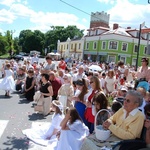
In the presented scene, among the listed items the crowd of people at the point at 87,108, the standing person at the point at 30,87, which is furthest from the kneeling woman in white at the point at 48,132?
the standing person at the point at 30,87

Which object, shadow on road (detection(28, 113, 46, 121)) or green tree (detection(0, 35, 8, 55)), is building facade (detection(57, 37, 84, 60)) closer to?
green tree (detection(0, 35, 8, 55))

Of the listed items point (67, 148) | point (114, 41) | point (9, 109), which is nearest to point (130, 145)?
point (67, 148)

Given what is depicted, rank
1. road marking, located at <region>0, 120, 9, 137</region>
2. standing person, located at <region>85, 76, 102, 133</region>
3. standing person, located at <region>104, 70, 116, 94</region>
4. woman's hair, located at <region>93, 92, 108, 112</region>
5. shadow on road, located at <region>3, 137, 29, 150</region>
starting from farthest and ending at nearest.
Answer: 1. standing person, located at <region>104, 70, 116, 94</region>
2. road marking, located at <region>0, 120, 9, 137</region>
3. standing person, located at <region>85, 76, 102, 133</region>
4. shadow on road, located at <region>3, 137, 29, 150</region>
5. woman's hair, located at <region>93, 92, 108, 112</region>

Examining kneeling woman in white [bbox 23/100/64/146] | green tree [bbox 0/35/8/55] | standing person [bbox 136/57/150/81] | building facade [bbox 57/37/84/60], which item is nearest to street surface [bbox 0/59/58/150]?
kneeling woman in white [bbox 23/100/64/146]

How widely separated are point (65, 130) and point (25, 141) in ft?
4.72

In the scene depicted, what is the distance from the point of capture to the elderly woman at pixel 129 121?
3.59 m

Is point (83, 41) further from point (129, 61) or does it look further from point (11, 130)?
point (11, 130)

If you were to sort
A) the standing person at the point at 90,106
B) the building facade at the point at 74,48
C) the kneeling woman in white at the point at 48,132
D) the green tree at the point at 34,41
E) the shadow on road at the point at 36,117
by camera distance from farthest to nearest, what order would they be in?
the green tree at the point at 34,41 → the building facade at the point at 74,48 → the shadow on road at the point at 36,117 → the kneeling woman in white at the point at 48,132 → the standing person at the point at 90,106

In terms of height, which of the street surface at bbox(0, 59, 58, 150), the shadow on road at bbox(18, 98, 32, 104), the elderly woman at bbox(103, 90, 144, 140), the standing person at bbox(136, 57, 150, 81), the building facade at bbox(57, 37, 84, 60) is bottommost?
the shadow on road at bbox(18, 98, 32, 104)

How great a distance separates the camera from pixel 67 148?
4836mm

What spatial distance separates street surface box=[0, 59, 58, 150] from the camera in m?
5.51

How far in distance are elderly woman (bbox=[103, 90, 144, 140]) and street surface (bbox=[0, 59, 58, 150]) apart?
2277 mm

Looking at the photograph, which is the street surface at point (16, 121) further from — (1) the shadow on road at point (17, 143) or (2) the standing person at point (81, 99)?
(2) the standing person at point (81, 99)

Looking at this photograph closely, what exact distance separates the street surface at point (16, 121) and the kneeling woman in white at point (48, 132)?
19 centimetres
